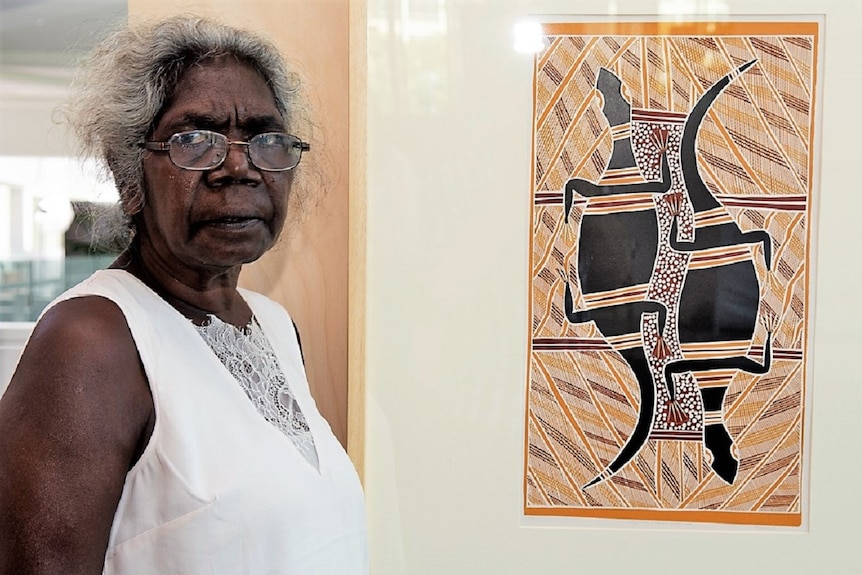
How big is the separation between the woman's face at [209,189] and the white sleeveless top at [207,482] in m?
0.05

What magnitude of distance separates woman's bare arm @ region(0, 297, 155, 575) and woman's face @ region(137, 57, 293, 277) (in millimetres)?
114

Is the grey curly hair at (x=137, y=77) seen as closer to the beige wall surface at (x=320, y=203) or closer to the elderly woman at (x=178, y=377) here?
the elderly woman at (x=178, y=377)

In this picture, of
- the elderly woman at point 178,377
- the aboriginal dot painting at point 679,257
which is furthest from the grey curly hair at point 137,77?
the aboriginal dot painting at point 679,257

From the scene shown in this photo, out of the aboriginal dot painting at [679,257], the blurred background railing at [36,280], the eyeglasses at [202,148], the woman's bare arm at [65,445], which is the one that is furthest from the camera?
the blurred background railing at [36,280]

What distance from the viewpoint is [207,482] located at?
2.24 feet

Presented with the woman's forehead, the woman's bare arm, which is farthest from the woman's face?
the woman's bare arm

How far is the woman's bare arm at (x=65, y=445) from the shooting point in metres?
0.61

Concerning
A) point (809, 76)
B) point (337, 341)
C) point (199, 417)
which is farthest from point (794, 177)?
point (199, 417)

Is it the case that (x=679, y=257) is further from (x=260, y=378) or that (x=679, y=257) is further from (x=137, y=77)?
(x=137, y=77)

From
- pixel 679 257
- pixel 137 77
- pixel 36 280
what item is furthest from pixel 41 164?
pixel 679 257

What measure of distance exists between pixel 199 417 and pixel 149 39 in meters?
0.34

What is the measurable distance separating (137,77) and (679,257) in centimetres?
56

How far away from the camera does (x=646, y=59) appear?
0.87 m

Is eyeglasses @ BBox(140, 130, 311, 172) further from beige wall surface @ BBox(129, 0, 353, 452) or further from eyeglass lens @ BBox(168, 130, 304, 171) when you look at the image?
beige wall surface @ BBox(129, 0, 353, 452)
